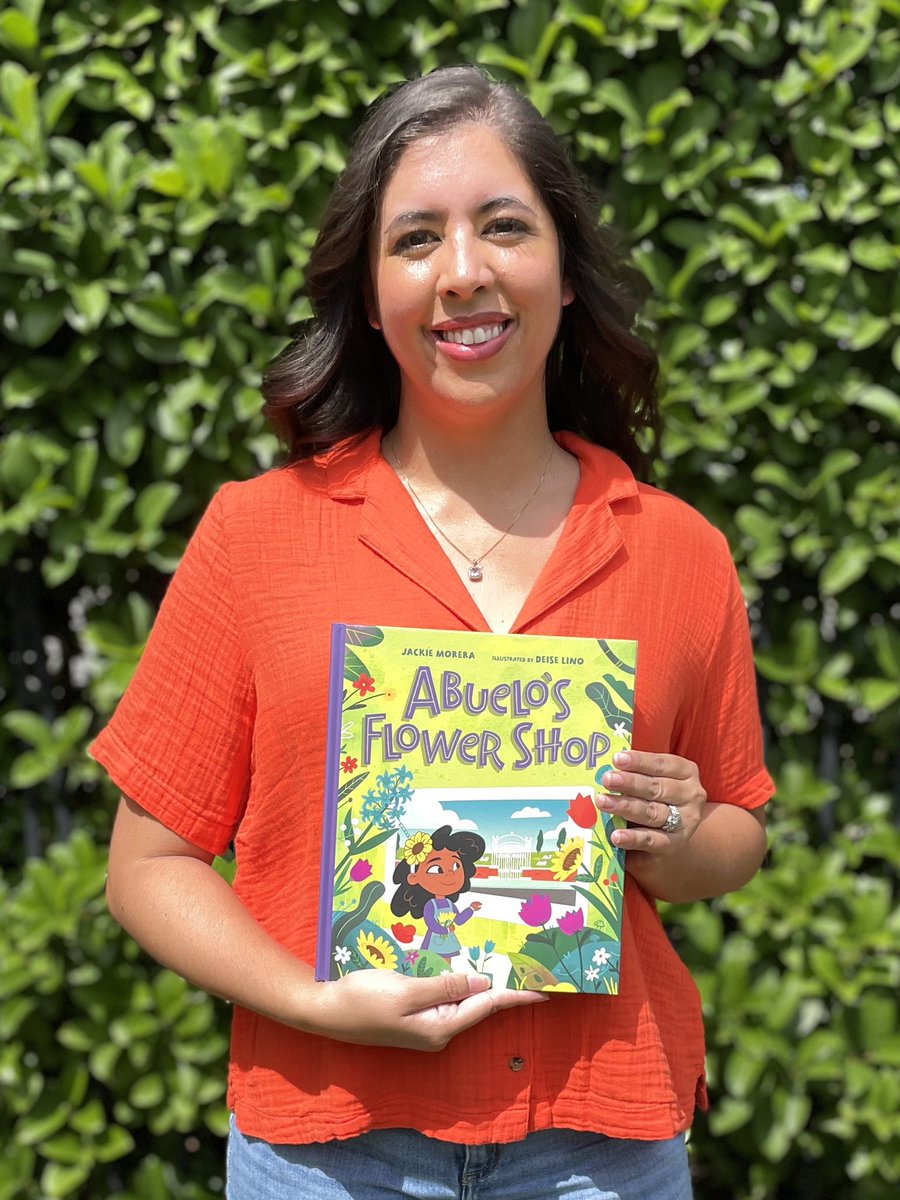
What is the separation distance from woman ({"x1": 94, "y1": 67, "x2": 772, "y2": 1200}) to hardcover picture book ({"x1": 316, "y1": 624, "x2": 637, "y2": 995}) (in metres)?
0.05

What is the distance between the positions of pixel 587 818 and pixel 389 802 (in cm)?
23

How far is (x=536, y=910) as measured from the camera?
4.82 ft

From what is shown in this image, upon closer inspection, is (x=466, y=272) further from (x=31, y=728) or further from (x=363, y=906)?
(x=31, y=728)

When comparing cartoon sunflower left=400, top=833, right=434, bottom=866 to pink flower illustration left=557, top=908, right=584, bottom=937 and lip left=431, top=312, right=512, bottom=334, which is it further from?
lip left=431, top=312, right=512, bottom=334

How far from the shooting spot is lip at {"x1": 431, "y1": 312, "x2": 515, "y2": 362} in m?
1.56

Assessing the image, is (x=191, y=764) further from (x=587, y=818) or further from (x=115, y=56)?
(x=115, y=56)

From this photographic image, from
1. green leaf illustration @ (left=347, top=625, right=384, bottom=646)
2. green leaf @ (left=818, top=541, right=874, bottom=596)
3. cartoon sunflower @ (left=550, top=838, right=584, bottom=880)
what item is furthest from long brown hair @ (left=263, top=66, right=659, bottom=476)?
green leaf @ (left=818, top=541, right=874, bottom=596)

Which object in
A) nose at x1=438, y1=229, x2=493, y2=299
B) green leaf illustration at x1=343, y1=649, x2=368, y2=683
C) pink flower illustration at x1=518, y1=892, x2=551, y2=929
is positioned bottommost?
pink flower illustration at x1=518, y1=892, x2=551, y2=929

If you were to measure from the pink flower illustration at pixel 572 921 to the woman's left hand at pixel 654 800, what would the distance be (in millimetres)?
91

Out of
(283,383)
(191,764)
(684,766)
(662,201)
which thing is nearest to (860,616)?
(662,201)

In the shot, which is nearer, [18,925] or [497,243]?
[497,243]

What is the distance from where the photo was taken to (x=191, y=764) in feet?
5.11

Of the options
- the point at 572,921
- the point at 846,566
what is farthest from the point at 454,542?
the point at 846,566

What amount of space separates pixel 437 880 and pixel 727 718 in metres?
0.49
